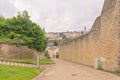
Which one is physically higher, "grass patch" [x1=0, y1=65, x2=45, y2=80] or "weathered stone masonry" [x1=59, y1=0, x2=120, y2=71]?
"weathered stone masonry" [x1=59, y1=0, x2=120, y2=71]

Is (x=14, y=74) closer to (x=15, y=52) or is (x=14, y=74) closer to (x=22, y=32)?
(x=15, y=52)

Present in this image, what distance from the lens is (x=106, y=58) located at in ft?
74.2

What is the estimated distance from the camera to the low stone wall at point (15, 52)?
2936cm

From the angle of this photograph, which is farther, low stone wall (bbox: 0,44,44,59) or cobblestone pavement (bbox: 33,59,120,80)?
low stone wall (bbox: 0,44,44,59)

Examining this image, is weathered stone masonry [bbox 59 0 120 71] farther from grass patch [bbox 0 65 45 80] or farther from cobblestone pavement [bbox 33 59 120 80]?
grass patch [bbox 0 65 45 80]

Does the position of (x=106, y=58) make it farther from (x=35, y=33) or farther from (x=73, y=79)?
(x=35, y=33)

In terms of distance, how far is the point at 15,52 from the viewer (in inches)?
1244

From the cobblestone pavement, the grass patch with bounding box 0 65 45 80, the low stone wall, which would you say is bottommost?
the cobblestone pavement

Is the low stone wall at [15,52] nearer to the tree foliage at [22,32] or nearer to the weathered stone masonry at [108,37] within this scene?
the tree foliage at [22,32]

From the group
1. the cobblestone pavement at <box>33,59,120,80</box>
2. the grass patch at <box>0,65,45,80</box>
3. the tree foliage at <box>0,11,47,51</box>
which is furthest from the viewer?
the tree foliage at <box>0,11,47,51</box>

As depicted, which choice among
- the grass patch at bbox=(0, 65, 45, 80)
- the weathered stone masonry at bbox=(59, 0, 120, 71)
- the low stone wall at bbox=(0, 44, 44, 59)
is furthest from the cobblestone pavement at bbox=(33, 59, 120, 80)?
the low stone wall at bbox=(0, 44, 44, 59)

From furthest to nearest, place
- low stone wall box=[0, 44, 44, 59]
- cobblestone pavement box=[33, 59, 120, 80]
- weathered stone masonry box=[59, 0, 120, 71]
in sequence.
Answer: low stone wall box=[0, 44, 44, 59] < weathered stone masonry box=[59, 0, 120, 71] < cobblestone pavement box=[33, 59, 120, 80]

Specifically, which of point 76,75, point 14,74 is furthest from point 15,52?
point 14,74

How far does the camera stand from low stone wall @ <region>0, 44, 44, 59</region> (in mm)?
29364
